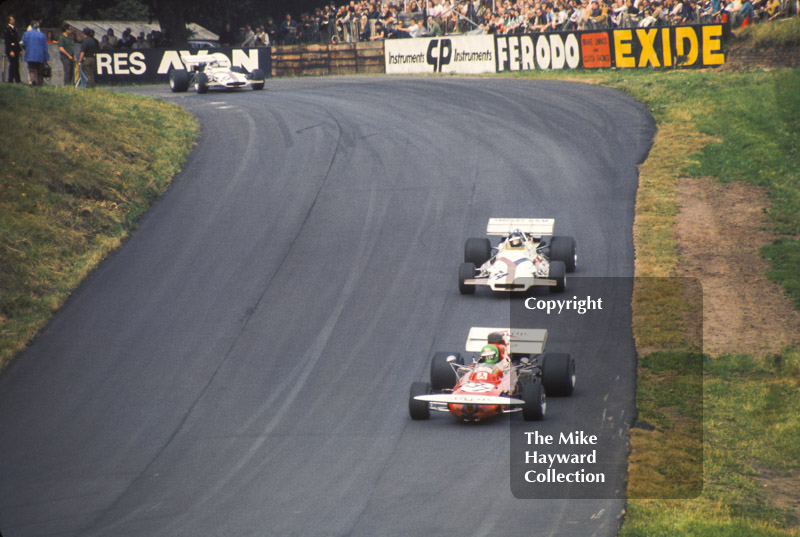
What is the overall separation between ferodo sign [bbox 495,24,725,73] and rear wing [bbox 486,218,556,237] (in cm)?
1825

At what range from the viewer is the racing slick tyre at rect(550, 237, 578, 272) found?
1780cm

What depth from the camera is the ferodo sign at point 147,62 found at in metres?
44.1

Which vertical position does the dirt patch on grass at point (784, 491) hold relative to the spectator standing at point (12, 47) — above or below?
below

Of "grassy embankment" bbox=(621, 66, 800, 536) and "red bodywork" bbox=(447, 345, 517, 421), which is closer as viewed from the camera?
"grassy embankment" bbox=(621, 66, 800, 536)

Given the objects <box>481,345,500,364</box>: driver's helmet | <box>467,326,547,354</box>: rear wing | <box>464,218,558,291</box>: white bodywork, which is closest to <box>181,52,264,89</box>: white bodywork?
<box>464,218,558,291</box>: white bodywork

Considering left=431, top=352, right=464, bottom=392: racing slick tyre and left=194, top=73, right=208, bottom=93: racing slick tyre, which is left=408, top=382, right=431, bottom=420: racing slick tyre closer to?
left=431, top=352, right=464, bottom=392: racing slick tyre

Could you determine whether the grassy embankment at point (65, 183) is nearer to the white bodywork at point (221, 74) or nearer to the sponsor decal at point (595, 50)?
the white bodywork at point (221, 74)

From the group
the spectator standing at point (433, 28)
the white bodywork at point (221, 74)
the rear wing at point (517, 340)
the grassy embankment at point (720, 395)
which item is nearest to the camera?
the grassy embankment at point (720, 395)

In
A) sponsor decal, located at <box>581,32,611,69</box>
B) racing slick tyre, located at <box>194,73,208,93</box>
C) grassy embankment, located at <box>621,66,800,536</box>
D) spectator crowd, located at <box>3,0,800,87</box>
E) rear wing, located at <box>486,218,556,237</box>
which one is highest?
spectator crowd, located at <box>3,0,800,87</box>

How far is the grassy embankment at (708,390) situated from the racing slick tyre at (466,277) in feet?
9.76

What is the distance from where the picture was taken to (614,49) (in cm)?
3491

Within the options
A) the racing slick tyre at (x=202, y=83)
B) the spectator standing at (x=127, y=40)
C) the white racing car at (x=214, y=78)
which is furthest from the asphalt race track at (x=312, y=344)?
the spectator standing at (x=127, y=40)

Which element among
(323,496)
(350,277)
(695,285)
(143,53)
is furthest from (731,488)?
(143,53)

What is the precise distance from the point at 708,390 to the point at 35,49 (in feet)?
73.3
